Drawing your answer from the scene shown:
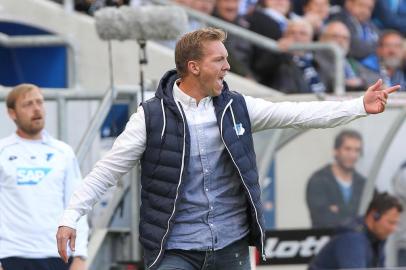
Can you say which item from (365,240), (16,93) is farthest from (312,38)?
(16,93)


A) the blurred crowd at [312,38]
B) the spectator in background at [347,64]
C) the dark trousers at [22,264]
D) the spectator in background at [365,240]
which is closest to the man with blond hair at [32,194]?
the dark trousers at [22,264]

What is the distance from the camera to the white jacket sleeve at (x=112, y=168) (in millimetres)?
6258

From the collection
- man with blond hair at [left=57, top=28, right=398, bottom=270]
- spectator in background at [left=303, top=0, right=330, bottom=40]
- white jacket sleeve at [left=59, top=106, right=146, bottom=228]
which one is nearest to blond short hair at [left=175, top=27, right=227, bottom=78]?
man with blond hair at [left=57, top=28, right=398, bottom=270]

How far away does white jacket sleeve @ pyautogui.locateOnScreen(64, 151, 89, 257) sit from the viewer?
8.10 m

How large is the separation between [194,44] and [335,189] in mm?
4544

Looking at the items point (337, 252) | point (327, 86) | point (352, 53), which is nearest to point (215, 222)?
point (337, 252)

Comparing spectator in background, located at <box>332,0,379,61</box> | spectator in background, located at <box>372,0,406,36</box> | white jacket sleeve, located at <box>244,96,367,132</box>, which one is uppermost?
spectator in background, located at <box>372,0,406,36</box>

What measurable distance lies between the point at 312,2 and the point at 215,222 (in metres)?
8.19

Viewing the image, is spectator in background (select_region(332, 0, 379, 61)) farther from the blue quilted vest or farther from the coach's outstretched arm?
the blue quilted vest

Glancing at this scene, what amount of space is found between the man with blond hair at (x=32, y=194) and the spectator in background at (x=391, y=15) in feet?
25.2

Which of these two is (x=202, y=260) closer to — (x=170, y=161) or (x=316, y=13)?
(x=170, y=161)

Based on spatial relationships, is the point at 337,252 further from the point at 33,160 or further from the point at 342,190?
the point at 33,160

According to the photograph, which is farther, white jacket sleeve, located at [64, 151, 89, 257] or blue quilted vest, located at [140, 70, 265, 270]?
white jacket sleeve, located at [64, 151, 89, 257]

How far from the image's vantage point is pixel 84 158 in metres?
9.64
